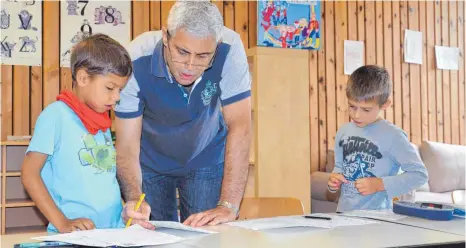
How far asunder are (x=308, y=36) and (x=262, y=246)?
4132 mm

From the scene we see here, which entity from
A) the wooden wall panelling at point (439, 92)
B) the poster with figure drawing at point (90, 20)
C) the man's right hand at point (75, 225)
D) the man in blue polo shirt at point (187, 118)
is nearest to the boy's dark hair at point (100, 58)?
the man in blue polo shirt at point (187, 118)

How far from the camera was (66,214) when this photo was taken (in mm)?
1920

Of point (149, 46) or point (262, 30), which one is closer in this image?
point (149, 46)

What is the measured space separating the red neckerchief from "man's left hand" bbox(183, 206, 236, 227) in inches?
18.8

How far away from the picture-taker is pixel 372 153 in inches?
109

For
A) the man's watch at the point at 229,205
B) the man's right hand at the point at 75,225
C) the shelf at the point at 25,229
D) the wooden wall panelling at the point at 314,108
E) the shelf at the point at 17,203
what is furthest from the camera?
the wooden wall panelling at the point at 314,108

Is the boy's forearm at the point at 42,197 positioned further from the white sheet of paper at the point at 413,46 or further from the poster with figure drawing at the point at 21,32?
the white sheet of paper at the point at 413,46

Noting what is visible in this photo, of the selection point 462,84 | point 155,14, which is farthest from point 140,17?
point 462,84

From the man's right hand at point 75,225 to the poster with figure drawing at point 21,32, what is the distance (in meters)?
3.16

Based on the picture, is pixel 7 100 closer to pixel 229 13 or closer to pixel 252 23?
pixel 229 13

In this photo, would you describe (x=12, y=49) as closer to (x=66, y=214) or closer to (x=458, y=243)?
(x=66, y=214)

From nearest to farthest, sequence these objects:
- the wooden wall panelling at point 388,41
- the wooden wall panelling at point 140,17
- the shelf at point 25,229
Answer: the shelf at point 25,229 → the wooden wall panelling at point 140,17 → the wooden wall panelling at point 388,41

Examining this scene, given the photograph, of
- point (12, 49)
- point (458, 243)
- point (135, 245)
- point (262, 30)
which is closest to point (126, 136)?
point (135, 245)

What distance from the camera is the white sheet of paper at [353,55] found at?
6062 mm
